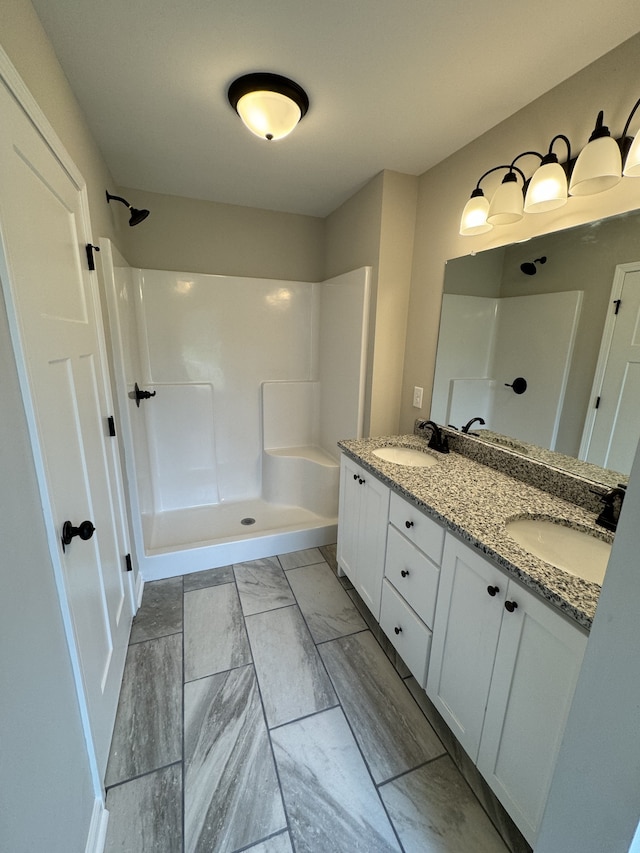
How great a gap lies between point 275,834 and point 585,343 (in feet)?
6.26

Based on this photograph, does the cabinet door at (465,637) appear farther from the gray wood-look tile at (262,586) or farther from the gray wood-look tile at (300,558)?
the gray wood-look tile at (300,558)

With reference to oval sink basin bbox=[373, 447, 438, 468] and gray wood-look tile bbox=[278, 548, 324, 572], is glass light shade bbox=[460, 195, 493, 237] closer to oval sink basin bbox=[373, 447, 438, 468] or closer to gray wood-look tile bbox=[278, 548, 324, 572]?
oval sink basin bbox=[373, 447, 438, 468]

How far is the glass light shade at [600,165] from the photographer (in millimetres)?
1054

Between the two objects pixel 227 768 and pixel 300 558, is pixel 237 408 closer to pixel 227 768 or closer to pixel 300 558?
pixel 300 558

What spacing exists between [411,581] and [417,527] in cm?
24

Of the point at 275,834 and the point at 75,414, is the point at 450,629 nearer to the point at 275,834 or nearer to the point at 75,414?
the point at 275,834

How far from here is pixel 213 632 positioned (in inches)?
68.0

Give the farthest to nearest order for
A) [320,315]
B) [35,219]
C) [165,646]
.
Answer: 1. [320,315]
2. [165,646]
3. [35,219]

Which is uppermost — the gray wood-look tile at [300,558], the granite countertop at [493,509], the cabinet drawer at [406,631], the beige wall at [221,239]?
the beige wall at [221,239]

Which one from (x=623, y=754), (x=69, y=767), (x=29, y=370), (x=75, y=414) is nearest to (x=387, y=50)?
(x=29, y=370)

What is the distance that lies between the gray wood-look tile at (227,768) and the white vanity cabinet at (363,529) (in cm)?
67

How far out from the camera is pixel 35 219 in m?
0.90

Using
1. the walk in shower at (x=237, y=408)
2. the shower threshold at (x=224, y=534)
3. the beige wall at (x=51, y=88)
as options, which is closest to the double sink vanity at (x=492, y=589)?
the shower threshold at (x=224, y=534)

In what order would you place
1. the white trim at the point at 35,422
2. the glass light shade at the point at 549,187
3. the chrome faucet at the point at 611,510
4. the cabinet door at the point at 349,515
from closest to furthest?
the white trim at the point at 35,422
the chrome faucet at the point at 611,510
the glass light shade at the point at 549,187
the cabinet door at the point at 349,515
